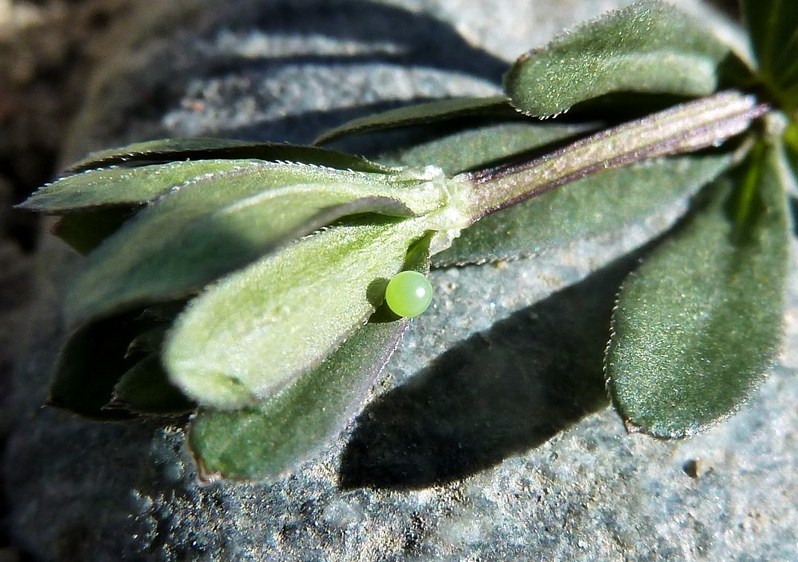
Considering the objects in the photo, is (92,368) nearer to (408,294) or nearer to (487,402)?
(408,294)

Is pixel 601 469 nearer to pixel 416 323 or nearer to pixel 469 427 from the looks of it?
pixel 469 427

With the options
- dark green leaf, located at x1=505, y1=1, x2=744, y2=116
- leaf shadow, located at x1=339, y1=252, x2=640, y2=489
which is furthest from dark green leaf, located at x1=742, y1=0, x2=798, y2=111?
leaf shadow, located at x1=339, y1=252, x2=640, y2=489

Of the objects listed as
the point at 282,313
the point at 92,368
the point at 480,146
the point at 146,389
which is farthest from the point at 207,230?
the point at 480,146

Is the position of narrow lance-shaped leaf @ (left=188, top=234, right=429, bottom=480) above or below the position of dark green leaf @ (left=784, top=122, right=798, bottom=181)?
above

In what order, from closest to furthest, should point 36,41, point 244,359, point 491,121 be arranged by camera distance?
point 244,359
point 491,121
point 36,41

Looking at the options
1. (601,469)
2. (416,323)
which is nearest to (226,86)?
(416,323)

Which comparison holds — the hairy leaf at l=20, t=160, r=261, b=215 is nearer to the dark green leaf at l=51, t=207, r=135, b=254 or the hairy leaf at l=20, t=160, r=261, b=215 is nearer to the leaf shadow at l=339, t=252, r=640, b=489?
the dark green leaf at l=51, t=207, r=135, b=254

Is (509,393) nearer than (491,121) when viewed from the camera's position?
Yes
